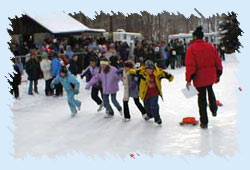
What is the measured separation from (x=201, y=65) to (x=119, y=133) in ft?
6.68

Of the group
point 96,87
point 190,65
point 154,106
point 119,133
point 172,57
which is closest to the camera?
point 190,65

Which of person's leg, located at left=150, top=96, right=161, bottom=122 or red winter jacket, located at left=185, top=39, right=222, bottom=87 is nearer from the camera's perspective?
red winter jacket, located at left=185, top=39, right=222, bottom=87

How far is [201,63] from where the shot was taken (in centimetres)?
662

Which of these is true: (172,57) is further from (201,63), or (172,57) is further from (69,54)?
(201,63)

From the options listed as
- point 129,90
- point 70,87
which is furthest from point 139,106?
point 70,87

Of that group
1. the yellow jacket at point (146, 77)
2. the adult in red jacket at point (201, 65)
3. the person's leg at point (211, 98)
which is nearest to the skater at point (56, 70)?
the yellow jacket at point (146, 77)

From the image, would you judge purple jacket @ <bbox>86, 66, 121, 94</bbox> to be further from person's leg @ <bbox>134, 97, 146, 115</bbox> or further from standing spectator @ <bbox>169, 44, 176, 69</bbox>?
standing spectator @ <bbox>169, 44, 176, 69</bbox>

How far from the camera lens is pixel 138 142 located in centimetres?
639

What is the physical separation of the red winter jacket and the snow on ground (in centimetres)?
97

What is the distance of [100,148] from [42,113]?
411 cm

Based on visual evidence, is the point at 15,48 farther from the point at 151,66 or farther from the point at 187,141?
the point at 187,141

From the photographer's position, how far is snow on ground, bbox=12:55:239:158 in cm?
590

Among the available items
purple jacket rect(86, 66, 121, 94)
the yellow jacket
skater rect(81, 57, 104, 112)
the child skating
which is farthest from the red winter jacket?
skater rect(81, 57, 104, 112)

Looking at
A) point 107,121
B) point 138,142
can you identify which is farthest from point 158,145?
point 107,121
